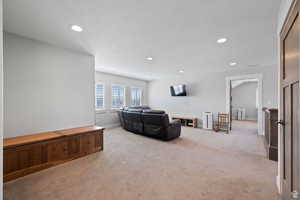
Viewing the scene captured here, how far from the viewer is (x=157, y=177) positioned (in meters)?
2.22

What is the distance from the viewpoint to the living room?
1.76 m

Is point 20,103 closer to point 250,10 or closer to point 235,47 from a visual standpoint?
point 250,10

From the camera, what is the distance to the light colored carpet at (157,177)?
1816 mm

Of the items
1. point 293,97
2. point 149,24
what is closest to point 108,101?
point 149,24

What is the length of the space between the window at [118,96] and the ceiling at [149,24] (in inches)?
125

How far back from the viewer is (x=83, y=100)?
11.9ft

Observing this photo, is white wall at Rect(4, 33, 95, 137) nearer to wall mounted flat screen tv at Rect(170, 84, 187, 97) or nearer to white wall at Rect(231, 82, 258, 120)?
wall mounted flat screen tv at Rect(170, 84, 187, 97)

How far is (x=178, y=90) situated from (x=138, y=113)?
3.08 m

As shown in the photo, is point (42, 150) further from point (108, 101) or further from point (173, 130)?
point (108, 101)

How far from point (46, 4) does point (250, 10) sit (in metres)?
2.74

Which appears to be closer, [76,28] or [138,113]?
[76,28]

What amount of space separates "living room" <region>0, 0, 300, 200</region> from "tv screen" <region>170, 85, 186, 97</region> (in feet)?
8.99

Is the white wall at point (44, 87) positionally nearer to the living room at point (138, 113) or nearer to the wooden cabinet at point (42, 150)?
the living room at point (138, 113)

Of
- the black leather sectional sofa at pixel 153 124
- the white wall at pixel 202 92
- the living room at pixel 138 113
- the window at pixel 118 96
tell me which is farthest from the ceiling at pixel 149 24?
the window at pixel 118 96
